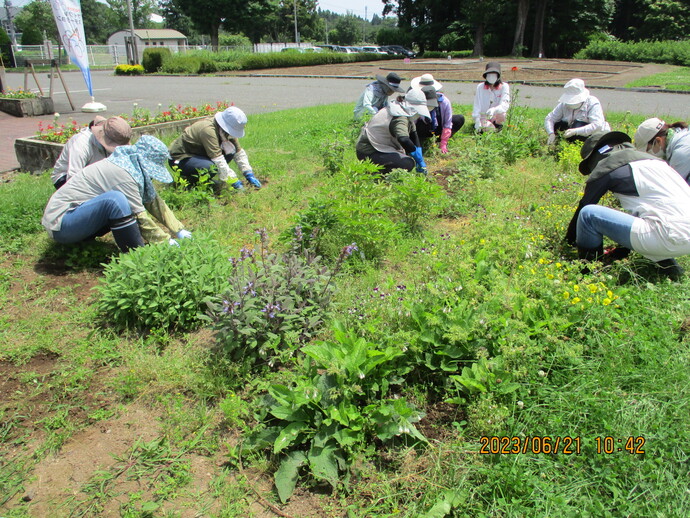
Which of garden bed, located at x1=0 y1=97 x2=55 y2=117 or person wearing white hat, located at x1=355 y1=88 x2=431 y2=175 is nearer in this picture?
person wearing white hat, located at x1=355 y1=88 x2=431 y2=175

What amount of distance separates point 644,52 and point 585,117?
2920 cm

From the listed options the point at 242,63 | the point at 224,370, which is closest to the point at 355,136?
the point at 224,370

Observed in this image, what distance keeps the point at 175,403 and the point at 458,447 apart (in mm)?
1541

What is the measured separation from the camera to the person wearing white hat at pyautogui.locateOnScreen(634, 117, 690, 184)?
3.90m

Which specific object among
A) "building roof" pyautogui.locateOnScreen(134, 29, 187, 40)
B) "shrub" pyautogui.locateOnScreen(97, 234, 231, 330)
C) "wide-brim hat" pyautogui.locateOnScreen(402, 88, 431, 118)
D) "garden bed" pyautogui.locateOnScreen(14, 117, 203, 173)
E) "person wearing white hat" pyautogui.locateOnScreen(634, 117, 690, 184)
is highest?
"building roof" pyautogui.locateOnScreen(134, 29, 187, 40)

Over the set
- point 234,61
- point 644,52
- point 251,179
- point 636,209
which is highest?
point 644,52

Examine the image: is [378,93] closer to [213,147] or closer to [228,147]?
[228,147]

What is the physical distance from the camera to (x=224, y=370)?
275 centimetres

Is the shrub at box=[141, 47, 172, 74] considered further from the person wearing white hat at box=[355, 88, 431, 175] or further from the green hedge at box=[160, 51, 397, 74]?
the person wearing white hat at box=[355, 88, 431, 175]

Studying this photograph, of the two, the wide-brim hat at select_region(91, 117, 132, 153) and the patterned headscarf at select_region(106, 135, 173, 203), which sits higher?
the wide-brim hat at select_region(91, 117, 132, 153)

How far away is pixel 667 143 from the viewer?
404 centimetres

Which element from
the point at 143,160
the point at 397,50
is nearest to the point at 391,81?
the point at 143,160

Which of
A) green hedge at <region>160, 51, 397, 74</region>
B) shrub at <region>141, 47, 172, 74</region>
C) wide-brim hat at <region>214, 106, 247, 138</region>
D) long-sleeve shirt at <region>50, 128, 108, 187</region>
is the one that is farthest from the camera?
shrub at <region>141, 47, 172, 74</region>
